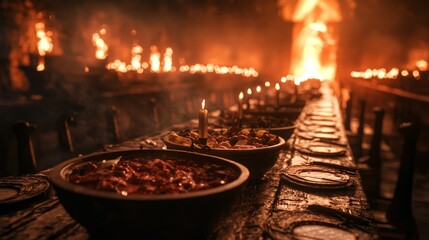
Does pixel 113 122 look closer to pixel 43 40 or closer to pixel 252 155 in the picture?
pixel 252 155

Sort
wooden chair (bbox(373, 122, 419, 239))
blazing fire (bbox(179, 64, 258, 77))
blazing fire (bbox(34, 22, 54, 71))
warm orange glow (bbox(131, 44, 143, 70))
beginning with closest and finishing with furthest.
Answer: wooden chair (bbox(373, 122, 419, 239)), blazing fire (bbox(34, 22, 54, 71)), blazing fire (bbox(179, 64, 258, 77)), warm orange glow (bbox(131, 44, 143, 70))

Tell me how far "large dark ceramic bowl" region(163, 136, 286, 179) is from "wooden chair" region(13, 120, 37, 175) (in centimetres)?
209

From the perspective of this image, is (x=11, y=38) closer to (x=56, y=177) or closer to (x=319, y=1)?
(x=56, y=177)

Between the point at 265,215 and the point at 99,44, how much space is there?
25.3m

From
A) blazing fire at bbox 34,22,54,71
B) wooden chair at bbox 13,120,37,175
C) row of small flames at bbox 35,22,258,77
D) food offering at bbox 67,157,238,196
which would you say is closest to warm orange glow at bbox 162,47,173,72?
row of small flames at bbox 35,22,258,77

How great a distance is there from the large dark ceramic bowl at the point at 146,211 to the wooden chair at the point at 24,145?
255 centimetres

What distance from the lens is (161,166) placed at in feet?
6.70

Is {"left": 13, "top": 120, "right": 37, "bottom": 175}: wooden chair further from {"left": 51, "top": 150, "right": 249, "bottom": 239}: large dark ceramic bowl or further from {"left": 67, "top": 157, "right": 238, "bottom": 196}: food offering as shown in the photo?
{"left": 51, "top": 150, "right": 249, "bottom": 239}: large dark ceramic bowl

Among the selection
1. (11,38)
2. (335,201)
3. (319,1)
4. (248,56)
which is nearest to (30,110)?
(335,201)

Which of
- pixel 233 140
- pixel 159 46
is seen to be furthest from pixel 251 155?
pixel 159 46

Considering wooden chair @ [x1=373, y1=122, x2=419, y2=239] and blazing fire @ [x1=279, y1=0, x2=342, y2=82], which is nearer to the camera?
wooden chair @ [x1=373, y1=122, x2=419, y2=239]

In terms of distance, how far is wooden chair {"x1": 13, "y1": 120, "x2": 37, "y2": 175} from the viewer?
3.79 m

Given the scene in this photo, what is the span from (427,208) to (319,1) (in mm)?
30583

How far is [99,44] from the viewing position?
82.4 ft
